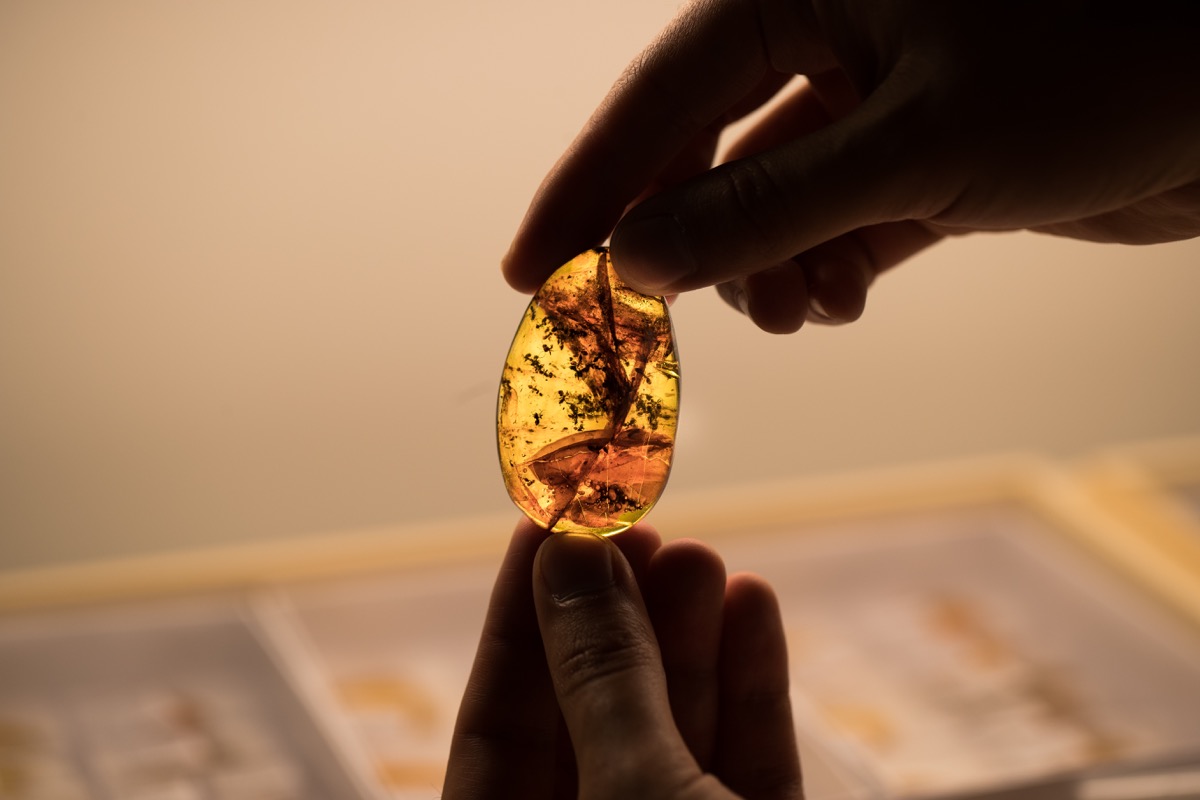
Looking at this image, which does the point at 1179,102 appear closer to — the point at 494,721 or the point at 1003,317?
the point at 494,721

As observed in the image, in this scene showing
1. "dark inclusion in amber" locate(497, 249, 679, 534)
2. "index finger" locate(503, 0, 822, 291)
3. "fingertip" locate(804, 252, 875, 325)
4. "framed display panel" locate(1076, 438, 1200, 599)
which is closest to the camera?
"dark inclusion in amber" locate(497, 249, 679, 534)

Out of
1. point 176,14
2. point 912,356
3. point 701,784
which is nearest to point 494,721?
point 701,784

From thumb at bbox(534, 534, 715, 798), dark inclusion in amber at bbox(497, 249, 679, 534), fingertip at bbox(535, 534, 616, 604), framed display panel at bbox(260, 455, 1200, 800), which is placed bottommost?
framed display panel at bbox(260, 455, 1200, 800)

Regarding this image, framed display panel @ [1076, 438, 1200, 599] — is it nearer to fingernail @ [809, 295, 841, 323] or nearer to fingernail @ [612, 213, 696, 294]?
fingernail @ [809, 295, 841, 323]

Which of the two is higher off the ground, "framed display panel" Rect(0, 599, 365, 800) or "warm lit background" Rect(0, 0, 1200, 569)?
"warm lit background" Rect(0, 0, 1200, 569)

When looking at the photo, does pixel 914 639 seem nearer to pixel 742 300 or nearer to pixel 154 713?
pixel 742 300

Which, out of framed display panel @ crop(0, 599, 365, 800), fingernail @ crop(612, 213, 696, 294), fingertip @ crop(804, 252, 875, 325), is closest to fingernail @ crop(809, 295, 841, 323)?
fingertip @ crop(804, 252, 875, 325)
